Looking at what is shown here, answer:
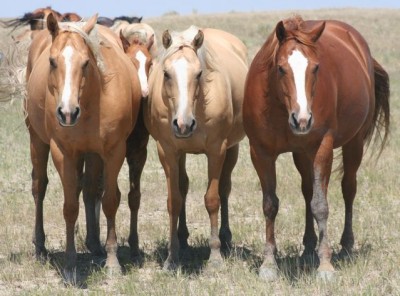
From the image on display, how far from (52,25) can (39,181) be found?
208cm

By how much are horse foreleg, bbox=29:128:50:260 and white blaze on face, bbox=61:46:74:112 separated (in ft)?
6.06

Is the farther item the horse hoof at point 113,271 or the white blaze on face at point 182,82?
the horse hoof at point 113,271

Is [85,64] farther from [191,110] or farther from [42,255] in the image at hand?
[42,255]

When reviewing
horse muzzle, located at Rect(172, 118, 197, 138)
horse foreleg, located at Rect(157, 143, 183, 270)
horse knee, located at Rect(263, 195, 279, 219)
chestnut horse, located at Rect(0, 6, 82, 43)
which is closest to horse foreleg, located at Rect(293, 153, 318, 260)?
horse knee, located at Rect(263, 195, 279, 219)

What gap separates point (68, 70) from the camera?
6121 mm

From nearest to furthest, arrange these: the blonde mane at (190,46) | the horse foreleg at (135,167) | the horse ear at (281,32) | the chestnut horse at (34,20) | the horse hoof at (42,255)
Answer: the horse ear at (281,32) < the blonde mane at (190,46) < the horse hoof at (42,255) < the horse foreleg at (135,167) < the chestnut horse at (34,20)

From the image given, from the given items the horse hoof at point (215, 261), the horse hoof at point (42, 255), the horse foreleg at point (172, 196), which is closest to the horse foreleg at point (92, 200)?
the horse hoof at point (42, 255)

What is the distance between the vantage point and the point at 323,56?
6770 mm

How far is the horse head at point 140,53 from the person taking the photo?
24.8ft

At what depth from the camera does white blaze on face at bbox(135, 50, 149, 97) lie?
7.32m

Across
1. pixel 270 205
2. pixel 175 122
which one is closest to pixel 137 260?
pixel 270 205

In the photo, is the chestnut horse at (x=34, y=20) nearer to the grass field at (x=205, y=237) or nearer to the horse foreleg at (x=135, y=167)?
the grass field at (x=205, y=237)

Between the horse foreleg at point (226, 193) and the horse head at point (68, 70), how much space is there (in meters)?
2.29

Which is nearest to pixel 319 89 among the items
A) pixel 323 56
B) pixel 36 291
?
pixel 323 56
